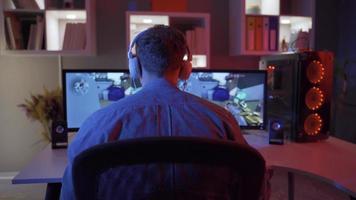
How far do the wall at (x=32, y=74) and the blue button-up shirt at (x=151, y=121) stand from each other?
233 centimetres

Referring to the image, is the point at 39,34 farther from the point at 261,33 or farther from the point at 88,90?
the point at 261,33

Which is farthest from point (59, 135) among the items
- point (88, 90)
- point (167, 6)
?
point (167, 6)

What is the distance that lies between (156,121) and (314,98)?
1370 mm

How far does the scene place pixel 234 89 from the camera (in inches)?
74.6

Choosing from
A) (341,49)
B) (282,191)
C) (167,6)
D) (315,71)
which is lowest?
(282,191)

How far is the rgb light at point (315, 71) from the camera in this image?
1.84 m

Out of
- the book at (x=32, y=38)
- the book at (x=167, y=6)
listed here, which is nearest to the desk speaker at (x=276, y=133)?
the book at (x=167, y=6)

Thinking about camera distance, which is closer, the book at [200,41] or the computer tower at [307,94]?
the computer tower at [307,94]

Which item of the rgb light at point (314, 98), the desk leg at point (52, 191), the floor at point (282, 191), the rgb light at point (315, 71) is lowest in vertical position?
the floor at point (282, 191)

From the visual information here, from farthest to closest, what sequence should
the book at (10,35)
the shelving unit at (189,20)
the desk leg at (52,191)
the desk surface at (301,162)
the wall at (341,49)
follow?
1. the wall at (341,49)
2. the shelving unit at (189,20)
3. the book at (10,35)
4. the desk leg at (52,191)
5. the desk surface at (301,162)

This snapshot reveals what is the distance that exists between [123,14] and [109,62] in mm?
442

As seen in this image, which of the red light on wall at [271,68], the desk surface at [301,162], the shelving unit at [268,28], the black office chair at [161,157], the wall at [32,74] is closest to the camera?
the black office chair at [161,157]

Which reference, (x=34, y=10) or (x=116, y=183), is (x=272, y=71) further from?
(x=34, y=10)

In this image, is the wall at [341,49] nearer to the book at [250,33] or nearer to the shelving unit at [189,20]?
the book at [250,33]
